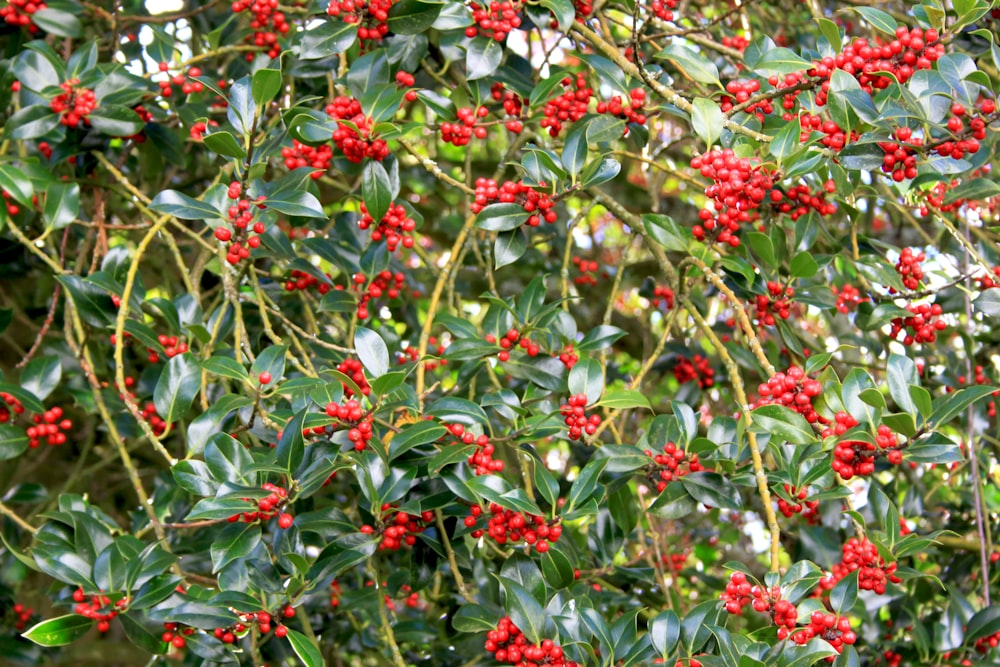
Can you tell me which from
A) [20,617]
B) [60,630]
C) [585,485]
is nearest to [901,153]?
[585,485]

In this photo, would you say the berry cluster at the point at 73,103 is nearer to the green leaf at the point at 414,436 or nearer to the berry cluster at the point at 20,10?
the berry cluster at the point at 20,10

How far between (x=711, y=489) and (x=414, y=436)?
50 centimetres

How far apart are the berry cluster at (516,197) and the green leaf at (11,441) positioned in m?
1.03

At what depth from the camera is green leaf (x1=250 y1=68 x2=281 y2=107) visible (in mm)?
1577

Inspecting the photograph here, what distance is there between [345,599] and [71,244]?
1.27 meters

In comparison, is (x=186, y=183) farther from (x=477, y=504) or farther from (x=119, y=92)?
(x=477, y=504)

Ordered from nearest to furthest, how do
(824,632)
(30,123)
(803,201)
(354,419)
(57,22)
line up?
(824,632) < (354,419) < (803,201) < (30,123) < (57,22)

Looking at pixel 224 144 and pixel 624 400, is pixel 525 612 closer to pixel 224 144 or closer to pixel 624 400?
pixel 624 400

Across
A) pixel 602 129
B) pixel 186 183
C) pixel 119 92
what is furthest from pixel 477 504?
pixel 186 183

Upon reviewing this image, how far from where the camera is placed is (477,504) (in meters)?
1.62

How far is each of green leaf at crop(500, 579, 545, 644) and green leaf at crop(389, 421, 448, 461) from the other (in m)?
0.24

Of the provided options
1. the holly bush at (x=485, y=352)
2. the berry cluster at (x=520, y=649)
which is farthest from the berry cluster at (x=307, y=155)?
the berry cluster at (x=520, y=649)

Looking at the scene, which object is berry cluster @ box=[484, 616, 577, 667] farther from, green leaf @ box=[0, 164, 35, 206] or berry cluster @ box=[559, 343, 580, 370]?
green leaf @ box=[0, 164, 35, 206]

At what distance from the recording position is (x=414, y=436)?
4.98 ft
